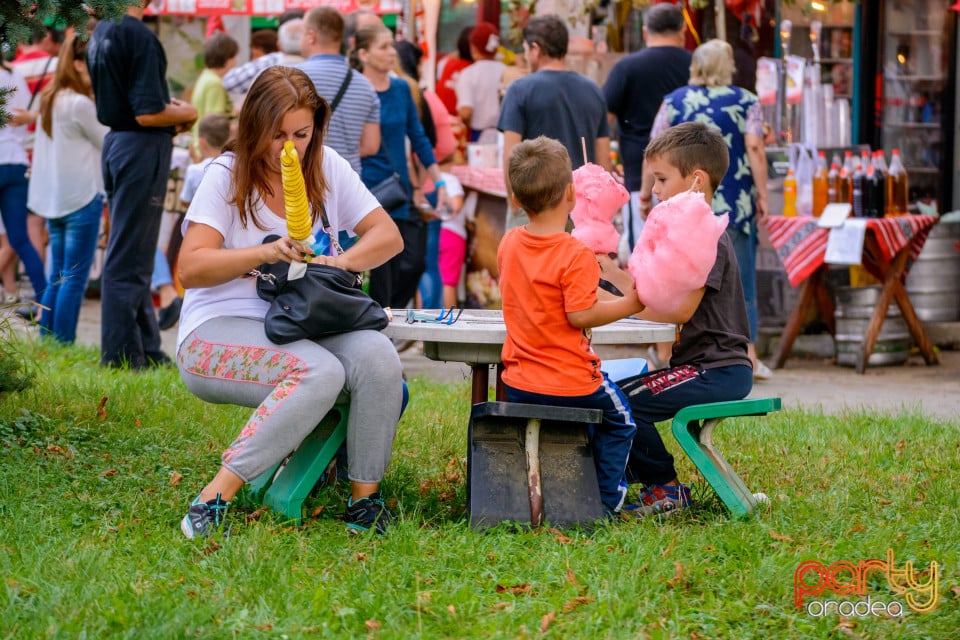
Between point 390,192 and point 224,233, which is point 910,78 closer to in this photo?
point 390,192

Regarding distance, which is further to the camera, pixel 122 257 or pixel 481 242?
pixel 481 242

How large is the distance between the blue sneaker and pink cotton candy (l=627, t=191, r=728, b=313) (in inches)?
31.0

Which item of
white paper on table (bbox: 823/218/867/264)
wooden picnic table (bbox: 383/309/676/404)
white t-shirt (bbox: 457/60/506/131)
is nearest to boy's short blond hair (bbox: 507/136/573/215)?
wooden picnic table (bbox: 383/309/676/404)

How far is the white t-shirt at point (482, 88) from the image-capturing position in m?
10.1

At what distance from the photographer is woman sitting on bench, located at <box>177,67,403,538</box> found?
411 centimetres

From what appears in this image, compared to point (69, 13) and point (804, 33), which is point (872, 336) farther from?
point (69, 13)

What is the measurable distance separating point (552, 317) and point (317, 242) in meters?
0.92

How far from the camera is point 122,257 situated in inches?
274

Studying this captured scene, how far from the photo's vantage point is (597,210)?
428 centimetres

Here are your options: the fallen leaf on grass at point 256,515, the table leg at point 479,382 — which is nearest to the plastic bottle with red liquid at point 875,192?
the table leg at point 479,382

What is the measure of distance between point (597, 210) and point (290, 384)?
1183 mm

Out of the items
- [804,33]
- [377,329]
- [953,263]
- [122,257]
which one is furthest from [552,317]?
[804,33]

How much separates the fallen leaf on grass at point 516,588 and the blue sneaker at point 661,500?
0.87 m

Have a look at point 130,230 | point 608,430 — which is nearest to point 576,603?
point 608,430
